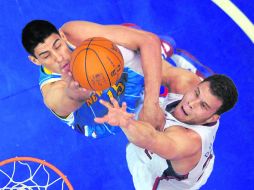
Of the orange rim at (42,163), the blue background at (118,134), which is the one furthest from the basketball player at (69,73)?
the blue background at (118,134)

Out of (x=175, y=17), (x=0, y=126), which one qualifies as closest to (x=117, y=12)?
(x=175, y=17)

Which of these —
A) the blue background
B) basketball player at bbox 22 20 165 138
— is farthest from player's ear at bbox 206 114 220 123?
the blue background

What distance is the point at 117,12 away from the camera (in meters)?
5.56

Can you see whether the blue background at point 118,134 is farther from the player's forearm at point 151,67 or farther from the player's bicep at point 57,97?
the player's forearm at point 151,67

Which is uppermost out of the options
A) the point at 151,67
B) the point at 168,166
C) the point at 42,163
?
the point at 151,67

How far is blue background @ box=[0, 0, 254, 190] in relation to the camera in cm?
495

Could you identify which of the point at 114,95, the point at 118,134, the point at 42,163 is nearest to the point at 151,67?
the point at 114,95

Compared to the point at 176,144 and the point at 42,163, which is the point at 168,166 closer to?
the point at 176,144

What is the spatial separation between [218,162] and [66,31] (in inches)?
106

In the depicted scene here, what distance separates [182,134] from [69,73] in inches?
37.5

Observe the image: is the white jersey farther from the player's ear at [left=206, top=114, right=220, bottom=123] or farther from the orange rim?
the orange rim

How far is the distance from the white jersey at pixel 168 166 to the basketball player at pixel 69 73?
0.28 m

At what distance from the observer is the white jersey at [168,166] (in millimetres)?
3263

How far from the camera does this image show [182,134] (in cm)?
305
